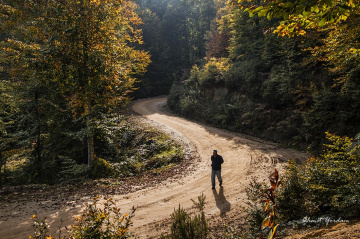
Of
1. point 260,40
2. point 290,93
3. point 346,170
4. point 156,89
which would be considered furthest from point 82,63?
point 156,89

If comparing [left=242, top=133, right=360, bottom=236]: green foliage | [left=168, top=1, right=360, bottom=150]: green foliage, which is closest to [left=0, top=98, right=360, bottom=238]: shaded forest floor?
[left=242, top=133, right=360, bottom=236]: green foliage

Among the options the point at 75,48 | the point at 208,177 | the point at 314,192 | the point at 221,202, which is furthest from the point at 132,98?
the point at 314,192

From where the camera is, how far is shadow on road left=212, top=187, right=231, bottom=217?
7.52m

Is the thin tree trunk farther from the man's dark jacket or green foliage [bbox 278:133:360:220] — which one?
green foliage [bbox 278:133:360:220]

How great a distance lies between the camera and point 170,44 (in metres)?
49.1

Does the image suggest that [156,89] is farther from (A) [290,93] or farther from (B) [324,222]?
(B) [324,222]

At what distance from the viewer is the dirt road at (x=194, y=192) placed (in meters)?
7.02

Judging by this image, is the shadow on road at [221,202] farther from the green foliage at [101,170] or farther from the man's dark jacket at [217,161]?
the green foliage at [101,170]

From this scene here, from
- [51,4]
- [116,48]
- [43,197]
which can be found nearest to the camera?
[43,197]

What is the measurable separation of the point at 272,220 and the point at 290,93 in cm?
1634

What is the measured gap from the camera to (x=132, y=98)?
15.2 metres

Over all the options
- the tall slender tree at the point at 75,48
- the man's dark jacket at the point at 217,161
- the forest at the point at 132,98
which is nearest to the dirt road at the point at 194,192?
the man's dark jacket at the point at 217,161

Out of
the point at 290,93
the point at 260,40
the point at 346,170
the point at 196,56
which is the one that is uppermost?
the point at 196,56

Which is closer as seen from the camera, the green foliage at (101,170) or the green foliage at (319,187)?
the green foliage at (319,187)
